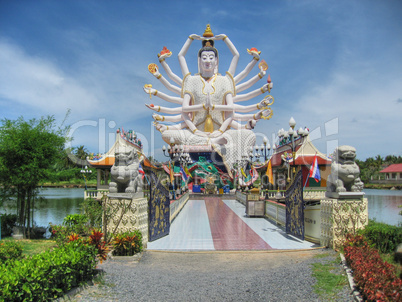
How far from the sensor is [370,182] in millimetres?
55531

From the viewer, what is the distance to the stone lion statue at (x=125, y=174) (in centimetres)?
715

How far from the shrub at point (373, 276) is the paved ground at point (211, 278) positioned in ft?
1.09

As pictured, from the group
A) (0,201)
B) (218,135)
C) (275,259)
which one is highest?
(218,135)

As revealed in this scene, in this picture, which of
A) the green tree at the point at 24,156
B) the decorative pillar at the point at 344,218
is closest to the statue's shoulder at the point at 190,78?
A: the green tree at the point at 24,156

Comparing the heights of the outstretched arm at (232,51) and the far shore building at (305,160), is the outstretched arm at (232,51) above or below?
above

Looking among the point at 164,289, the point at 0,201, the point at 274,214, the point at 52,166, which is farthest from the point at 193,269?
the point at 0,201

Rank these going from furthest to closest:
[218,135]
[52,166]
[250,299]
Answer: [218,135], [52,166], [250,299]

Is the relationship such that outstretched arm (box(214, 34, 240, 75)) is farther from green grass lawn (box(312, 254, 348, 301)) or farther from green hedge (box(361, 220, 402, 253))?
green grass lawn (box(312, 254, 348, 301))

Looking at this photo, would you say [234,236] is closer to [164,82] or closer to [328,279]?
[328,279]

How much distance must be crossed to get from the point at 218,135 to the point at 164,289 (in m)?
27.0

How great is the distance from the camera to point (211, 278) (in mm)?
5047

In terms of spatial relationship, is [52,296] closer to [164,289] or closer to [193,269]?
[164,289]

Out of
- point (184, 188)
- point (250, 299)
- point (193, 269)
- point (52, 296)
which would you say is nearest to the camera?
point (52, 296)

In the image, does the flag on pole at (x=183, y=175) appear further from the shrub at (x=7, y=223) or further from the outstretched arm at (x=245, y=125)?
the shrub at (x=7, y=223)
